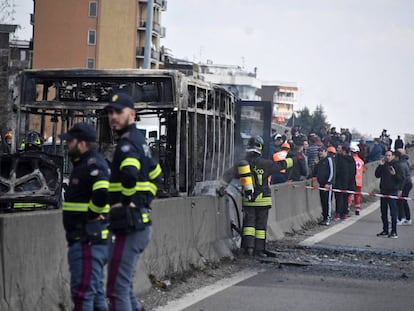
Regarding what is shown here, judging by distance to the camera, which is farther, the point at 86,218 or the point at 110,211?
the point at 86,218

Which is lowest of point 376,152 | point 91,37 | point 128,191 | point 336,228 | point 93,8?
point 336,228

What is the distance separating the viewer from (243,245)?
1617 cm

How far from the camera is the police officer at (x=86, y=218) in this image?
7.98m

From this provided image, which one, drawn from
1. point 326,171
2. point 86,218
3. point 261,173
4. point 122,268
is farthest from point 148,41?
point 122,268

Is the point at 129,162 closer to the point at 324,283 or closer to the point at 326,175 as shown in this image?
the point at 324,283

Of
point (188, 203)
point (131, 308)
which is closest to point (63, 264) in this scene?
point (131, 308)

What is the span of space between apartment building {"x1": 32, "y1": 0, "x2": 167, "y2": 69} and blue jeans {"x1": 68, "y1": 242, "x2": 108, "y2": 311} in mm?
92969

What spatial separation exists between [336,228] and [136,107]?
7687 mm

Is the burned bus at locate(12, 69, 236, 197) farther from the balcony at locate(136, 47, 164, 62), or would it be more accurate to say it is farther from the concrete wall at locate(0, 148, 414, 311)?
the balcony at locate(136, 47, 164, 62)

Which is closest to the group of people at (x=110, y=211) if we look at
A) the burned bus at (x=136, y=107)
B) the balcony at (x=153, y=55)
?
the burned bus at (x=136, y=107)

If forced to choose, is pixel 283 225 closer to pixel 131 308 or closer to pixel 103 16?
pixel 131 308

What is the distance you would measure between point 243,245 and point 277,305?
16.4ft

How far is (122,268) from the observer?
309 inches

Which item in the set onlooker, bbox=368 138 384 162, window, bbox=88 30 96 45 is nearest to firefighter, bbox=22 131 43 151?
onlooker, bbox=368 138 384 162
